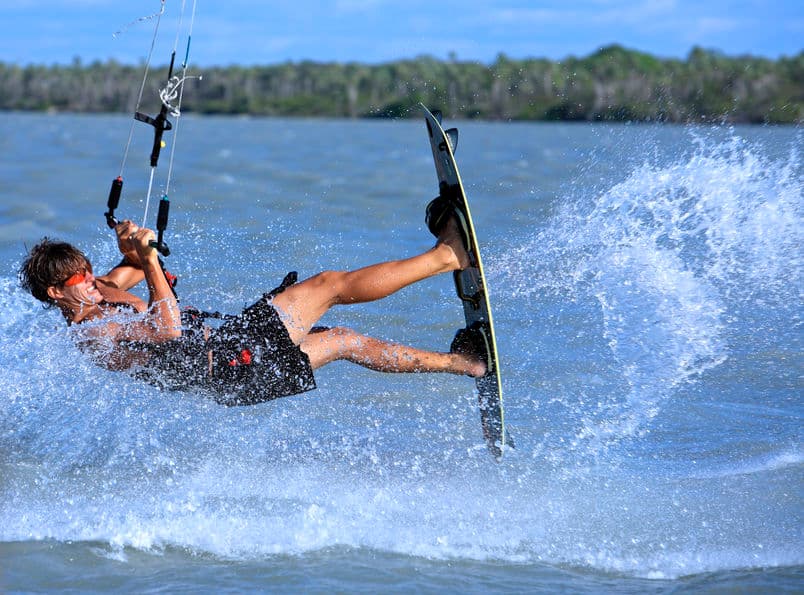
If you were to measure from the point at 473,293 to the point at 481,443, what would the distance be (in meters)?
1.09

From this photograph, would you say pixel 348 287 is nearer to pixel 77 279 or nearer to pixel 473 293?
pixel 473 293

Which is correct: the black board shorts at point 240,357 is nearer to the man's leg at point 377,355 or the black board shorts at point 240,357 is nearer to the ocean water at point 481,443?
the man's leg at point 377,355

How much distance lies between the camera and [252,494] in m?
5.21

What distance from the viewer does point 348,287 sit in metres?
5.13

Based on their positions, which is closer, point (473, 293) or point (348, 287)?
point (348, 287)

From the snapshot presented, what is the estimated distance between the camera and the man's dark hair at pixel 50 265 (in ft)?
16.7

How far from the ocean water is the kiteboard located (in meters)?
0.28

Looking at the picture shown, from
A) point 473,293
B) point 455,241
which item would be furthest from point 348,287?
point 473,293

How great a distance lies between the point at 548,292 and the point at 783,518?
4811 mm

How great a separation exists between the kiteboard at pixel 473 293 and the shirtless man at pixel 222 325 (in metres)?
0.10

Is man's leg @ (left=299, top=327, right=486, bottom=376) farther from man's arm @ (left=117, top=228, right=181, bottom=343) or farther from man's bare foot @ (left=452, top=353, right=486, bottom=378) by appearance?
man's arm @ (left=117, top=228, right=181, bottom=343)

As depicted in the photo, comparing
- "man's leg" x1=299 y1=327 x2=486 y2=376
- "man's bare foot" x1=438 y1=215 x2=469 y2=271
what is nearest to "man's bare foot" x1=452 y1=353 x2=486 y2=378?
"man's leg" x1=299 y1=327 x2=486 y2=376

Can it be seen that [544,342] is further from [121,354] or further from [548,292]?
[121,354]

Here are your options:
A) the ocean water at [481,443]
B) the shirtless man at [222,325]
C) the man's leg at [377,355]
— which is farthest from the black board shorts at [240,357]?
the ocean water at [481,443]
